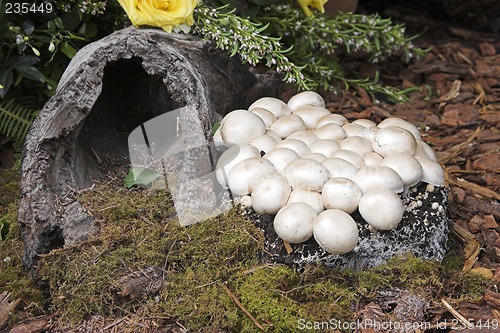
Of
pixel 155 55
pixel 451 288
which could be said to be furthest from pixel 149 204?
pixel 451 288

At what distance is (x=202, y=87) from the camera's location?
8.42ft

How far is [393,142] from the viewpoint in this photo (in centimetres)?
239

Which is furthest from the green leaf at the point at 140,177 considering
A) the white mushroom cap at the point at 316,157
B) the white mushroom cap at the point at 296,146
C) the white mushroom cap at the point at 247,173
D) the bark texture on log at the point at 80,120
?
the white mushroom cap at the point at 316,157

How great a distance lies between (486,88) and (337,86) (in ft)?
2.87

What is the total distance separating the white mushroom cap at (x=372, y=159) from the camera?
235 centimetres

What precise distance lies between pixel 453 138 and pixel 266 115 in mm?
1211

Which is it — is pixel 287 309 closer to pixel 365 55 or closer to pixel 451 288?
pixel 451 288

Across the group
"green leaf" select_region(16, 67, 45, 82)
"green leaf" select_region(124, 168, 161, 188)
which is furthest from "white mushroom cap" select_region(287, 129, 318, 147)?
"green leaf" select_region(16, 67, 45, 82)

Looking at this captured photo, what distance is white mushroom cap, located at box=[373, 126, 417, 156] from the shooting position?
7.85ft

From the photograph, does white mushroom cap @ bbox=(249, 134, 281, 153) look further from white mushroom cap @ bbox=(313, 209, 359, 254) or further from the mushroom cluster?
white mushroom cap @ bbox=(313, 209, 359, 254)

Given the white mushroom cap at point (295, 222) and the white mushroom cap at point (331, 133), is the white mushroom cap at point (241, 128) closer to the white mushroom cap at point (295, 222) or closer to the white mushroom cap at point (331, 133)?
the white mushroom cap at point (331, 133)

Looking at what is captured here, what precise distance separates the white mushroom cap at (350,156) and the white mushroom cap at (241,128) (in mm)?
310

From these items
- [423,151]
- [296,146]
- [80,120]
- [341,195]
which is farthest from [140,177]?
[423,151]

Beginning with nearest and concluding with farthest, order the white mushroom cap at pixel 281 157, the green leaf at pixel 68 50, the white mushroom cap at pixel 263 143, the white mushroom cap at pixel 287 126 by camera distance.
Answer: the white mushroom cap at pixel 281 157 → the white mushroom cap at pixel 263 143 → the white mushroom cap at pixel 287 126 → the green leaf at pixel 68 50
